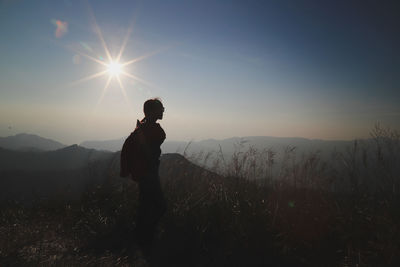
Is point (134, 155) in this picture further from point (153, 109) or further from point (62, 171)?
point (62, 171)

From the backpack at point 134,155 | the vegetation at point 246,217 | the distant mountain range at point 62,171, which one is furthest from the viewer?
the distant mountain range at point 62,171

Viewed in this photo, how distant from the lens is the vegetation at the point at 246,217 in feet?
7.77

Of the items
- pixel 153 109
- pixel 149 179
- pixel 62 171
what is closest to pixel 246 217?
pixel 149 179

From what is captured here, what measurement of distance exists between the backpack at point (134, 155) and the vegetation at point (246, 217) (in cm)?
91

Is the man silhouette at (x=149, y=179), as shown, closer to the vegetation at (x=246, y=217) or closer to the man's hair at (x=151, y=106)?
the man's hair at (x=151, y=106)

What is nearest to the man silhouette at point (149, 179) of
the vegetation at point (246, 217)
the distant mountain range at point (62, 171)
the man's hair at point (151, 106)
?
the man's hair at point (151, 106)

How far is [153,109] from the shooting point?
2777 mm

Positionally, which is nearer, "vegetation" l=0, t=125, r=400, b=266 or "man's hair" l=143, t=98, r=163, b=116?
"vegetation" l=0, t=125, r=400, b=266

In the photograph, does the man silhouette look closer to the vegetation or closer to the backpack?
the backpack

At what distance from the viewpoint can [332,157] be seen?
4.20 m

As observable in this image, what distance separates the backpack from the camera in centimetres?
268

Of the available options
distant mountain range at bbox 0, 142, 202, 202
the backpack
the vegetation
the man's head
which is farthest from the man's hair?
distant mountain range at bbox 0, 142, 202, 202

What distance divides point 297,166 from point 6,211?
5618 millimetres

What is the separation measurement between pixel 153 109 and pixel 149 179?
0.88m
